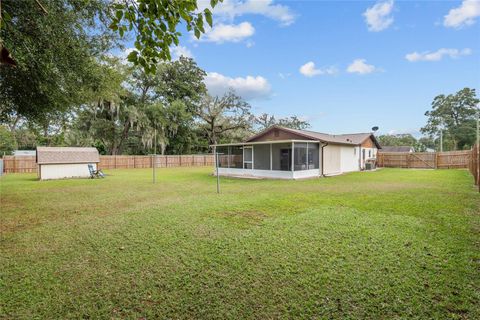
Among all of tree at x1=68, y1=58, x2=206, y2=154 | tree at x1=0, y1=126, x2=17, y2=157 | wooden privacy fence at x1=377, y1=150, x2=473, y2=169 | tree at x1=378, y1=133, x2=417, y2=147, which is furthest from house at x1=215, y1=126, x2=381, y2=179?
tree at x1=378, y1=133, x2=417, y2=147

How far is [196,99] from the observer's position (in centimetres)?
3114

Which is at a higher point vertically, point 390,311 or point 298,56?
point 298,56

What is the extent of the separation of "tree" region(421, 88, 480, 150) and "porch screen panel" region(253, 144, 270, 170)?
3055cm

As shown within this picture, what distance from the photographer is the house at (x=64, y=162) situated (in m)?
14.2

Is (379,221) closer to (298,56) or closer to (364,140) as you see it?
(298,56)

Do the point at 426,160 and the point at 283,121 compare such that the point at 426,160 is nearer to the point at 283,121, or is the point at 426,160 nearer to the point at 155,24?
the point at 283,121

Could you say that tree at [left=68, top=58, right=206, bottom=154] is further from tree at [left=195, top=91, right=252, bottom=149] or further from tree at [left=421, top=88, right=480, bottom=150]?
tree at [left=421, top=88, right=480, bottom=150]

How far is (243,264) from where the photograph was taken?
3.21m

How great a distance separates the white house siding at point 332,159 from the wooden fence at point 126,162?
12454 millimetres

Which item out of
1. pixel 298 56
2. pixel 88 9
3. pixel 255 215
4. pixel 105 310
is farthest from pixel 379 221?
pixel 298 56

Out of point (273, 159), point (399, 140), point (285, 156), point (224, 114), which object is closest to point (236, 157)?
point (273, 159)

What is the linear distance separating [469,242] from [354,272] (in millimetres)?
2262

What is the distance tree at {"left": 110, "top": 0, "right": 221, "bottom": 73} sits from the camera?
2.20m

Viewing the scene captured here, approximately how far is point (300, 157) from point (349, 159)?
679cm
